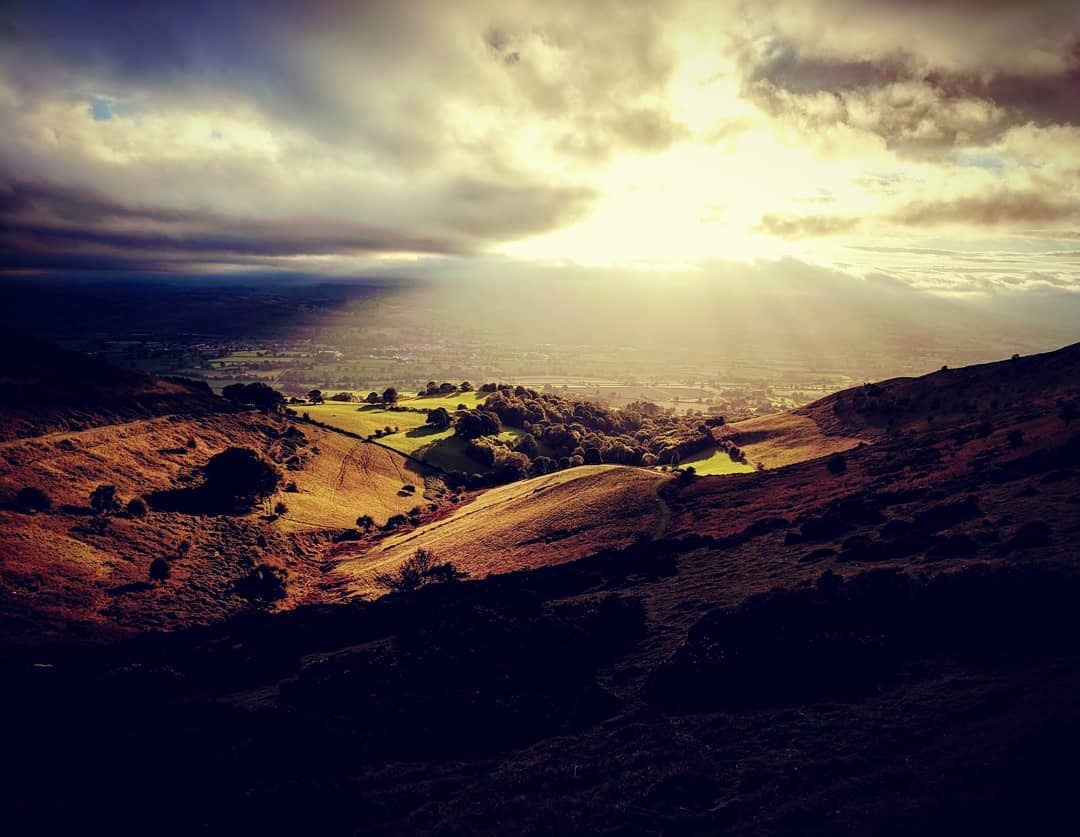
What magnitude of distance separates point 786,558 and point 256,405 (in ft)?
305

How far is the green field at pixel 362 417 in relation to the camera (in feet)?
331

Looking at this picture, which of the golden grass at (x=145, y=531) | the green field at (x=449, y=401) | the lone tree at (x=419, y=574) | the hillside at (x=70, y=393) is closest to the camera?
the golden grass at (x=145, y=531)

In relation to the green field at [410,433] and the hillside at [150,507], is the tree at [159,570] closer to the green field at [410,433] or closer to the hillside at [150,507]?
the hillside at [150,507]

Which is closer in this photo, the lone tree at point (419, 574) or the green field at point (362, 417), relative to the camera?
the lone tree at point (419, 574)

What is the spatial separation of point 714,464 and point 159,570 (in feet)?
252

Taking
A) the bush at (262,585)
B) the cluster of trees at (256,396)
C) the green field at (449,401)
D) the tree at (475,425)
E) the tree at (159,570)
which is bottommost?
the bush at (262,585)

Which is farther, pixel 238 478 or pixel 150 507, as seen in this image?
pixel 238 478

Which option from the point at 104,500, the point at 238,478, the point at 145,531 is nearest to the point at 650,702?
the point at 145,531

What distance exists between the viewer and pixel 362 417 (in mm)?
108938

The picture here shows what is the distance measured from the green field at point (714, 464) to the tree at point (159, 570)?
66075 millimetres

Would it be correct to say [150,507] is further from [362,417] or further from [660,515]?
[362,417]

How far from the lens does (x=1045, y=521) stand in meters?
26.7

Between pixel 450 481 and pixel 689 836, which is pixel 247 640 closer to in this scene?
pixel 689 836

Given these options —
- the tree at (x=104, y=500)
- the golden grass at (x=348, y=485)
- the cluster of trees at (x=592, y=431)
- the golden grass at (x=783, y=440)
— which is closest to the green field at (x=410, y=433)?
the golden grass at (x=348, y=485)
